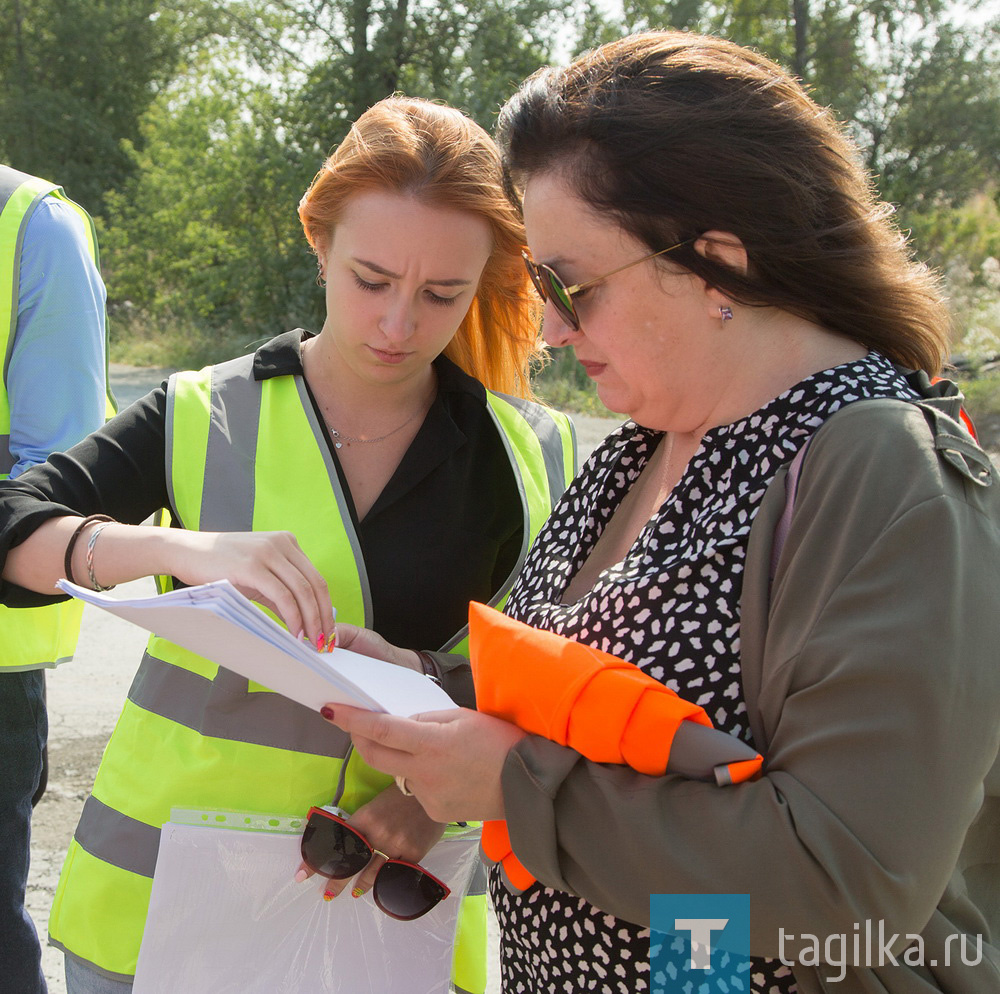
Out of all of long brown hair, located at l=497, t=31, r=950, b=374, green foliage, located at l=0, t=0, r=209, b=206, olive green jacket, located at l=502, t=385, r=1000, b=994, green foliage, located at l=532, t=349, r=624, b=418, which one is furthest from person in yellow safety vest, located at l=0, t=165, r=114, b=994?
green foliage, located at l=0, t=0, r=209, b=206

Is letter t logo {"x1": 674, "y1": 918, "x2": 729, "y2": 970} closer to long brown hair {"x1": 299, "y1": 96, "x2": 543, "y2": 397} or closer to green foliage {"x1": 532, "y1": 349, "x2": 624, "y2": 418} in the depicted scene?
long brown hair {"x1": 299, "y1": 96, "x2": 543, "y2": 397}

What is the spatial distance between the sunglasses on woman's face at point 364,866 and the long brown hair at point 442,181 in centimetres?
103

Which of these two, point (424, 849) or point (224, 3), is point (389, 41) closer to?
point (224, 3)

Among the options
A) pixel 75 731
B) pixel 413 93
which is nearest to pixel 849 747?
pixel 75 731

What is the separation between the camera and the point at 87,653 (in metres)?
5.16

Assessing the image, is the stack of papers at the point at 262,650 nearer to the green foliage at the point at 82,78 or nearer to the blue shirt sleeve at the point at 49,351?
the blue shirt sleeve at the point at 49,351

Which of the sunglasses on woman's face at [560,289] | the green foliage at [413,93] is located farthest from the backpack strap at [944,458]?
the green foliage at [413,93]

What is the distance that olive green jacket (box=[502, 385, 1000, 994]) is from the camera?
3.54 ft

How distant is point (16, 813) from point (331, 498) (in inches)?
39.7

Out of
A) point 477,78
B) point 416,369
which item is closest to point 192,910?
point 416,369

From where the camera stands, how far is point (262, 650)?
4.33 ft

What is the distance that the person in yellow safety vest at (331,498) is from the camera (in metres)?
1.83

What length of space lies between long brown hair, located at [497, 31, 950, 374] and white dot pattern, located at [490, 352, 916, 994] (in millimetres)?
110

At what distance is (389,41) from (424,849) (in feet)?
66.5
